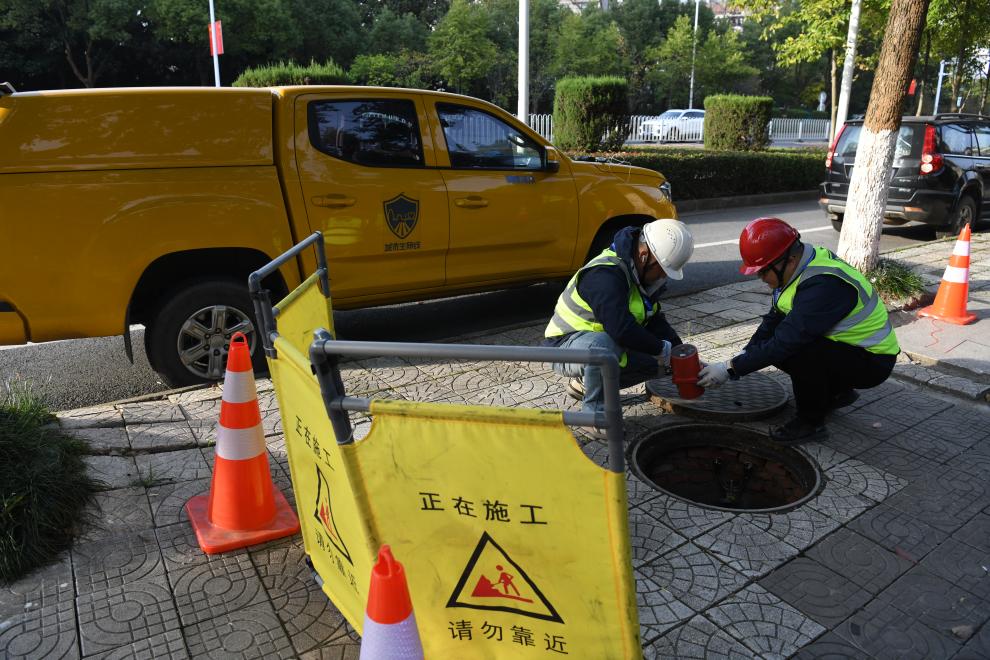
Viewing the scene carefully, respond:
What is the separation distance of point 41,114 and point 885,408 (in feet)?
17.3

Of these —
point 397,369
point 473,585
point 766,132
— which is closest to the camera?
point 473,585

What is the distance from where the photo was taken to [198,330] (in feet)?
15.8

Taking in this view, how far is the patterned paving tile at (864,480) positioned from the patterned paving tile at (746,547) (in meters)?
0.70

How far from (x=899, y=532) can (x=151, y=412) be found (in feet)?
13.1

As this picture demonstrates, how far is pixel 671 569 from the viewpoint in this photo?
2971 millimetres

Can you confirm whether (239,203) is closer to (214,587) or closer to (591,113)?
(214,587)

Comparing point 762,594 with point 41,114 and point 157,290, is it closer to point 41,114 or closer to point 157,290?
point 157,290

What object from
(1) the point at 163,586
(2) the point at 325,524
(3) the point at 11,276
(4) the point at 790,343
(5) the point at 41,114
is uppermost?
(5) the point at 41,114

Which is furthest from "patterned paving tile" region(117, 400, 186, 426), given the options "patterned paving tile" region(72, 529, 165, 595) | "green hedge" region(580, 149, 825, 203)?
"green hedge" region(580, 149, 825, 203)

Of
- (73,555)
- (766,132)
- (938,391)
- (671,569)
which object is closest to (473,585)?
(671,569)

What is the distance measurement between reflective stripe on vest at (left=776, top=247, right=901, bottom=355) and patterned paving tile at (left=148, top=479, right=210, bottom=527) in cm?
313

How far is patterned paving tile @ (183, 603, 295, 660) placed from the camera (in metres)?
2.54

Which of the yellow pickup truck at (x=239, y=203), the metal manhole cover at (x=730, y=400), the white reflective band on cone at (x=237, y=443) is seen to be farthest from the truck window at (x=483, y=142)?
the white reflective band on cone at (x=237, y=443)

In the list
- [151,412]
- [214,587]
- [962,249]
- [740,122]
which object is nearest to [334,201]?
[151,412]
